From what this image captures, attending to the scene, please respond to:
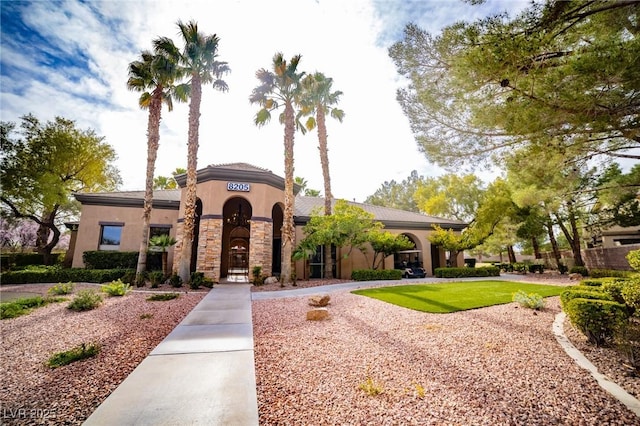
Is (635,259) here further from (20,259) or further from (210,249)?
(20,259)

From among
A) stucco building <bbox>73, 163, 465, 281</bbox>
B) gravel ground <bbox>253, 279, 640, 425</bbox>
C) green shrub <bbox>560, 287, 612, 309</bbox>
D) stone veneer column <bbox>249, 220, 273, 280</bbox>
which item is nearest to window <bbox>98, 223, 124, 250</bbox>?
stucco building <bbox>73, 163, 465, 281</bbox>

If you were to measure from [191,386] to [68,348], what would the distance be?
121 inches

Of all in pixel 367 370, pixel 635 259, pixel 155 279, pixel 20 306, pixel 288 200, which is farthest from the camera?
pixel 288 200

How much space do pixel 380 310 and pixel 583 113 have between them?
249 inches

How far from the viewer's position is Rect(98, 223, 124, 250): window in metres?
16.1

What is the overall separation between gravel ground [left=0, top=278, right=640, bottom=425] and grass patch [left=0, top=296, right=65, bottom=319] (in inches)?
16.1

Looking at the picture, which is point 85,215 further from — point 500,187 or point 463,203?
point 463,203

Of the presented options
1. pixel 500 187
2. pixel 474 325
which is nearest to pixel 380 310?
pixel 474 325

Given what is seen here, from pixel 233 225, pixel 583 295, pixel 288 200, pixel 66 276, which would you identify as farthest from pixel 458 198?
pixel 66 276

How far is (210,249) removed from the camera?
45.0 feet

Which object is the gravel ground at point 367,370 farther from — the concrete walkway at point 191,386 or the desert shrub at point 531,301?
the desert shrub at point 531,301

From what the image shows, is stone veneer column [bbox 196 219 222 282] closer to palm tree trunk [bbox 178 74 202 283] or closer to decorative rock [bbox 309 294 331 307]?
palm tree trunk [bbox 178 74 202 283]

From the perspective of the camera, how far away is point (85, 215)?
1594 centimetres

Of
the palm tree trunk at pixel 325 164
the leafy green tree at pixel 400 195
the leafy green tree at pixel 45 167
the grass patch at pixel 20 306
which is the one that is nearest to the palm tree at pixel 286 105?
the palm tree trunk at pixel 325 164
